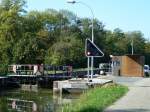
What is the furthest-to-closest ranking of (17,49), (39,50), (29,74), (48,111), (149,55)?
(149,55), (39,50), (17,49), (29,74), (48,111)

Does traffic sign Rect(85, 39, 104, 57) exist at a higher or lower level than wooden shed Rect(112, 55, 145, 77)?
higher

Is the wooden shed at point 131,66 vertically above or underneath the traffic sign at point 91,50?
underneath

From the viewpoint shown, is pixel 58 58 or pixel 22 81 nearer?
pixel 22 81

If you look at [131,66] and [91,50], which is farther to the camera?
[131,66]

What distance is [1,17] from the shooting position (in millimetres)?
89375

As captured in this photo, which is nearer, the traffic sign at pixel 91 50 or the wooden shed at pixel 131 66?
the traffic sign at pixel 91 50

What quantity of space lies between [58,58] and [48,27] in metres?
24.4

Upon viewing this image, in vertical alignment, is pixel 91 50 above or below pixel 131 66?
above

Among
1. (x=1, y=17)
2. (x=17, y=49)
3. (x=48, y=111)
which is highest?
(x=1, y=17)

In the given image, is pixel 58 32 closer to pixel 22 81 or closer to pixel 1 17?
pixel 1 17

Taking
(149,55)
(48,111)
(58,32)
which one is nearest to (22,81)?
(48,111)

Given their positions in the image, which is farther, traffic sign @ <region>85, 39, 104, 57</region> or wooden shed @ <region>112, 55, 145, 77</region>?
wooden shed @ <region>112, 55, 145, 77</region>

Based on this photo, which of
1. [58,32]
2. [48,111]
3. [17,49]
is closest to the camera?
[48,111]

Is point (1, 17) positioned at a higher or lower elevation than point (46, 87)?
higher
